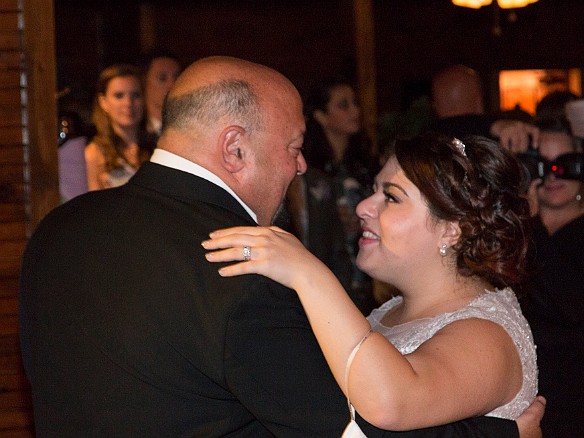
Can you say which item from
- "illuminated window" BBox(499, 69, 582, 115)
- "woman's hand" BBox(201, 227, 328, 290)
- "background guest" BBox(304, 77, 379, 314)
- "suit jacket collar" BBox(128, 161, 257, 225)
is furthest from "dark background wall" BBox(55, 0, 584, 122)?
"woman's hand" BBox(201, 227, 328, 290)

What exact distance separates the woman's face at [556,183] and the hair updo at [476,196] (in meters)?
1.24

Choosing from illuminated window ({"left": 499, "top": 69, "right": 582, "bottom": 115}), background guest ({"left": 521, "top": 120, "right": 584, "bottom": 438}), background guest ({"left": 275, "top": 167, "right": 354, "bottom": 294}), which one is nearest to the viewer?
background guest ({"left": 521, "top": 120, "right": 584, "bottom": 438})

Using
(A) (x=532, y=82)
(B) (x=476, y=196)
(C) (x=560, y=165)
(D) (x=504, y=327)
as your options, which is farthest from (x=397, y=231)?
(A) (x=532, y=82)

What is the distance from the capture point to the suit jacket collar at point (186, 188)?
6.44 feet

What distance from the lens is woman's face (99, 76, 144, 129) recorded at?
4.54 metres

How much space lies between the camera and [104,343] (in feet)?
6.14

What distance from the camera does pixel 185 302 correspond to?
71.6 inches

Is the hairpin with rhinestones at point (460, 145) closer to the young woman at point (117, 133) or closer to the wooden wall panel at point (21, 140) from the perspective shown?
the wooden wall panel at point (21, 140)

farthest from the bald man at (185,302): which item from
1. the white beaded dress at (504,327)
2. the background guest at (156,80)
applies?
the background guest at (156,80)

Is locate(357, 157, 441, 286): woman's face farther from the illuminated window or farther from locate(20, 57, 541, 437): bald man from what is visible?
the illuminated window

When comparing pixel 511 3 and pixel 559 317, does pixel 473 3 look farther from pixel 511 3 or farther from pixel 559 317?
pixel 559 317

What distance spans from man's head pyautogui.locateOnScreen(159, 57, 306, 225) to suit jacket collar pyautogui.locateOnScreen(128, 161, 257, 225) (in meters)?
0.03

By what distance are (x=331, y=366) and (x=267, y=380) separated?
14 cm

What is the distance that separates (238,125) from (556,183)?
215 cm
